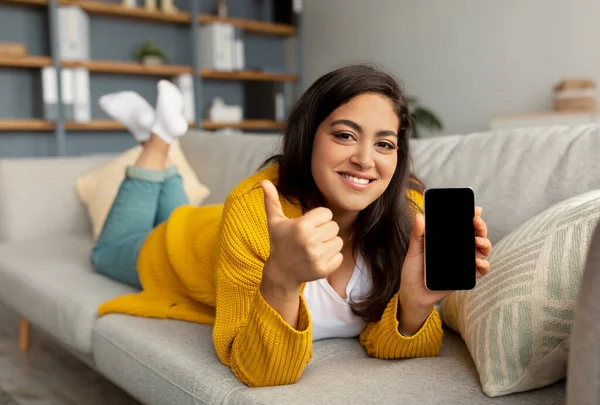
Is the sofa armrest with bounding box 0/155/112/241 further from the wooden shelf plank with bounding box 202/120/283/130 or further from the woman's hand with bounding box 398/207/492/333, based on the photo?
the wooden shelf plank with bounding box 202/120/283/130

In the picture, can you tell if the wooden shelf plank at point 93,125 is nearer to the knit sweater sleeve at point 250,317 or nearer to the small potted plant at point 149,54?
the small potted plant at point 149,54

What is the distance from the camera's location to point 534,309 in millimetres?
939

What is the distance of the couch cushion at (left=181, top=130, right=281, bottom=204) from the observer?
2.21 m

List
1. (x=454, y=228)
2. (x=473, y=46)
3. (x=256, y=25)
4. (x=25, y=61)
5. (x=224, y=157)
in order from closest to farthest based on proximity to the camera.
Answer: (x=454, y=228), (x=224, y=157), (x=25, y=61), (x=473, y=46), (x=256, y=25)

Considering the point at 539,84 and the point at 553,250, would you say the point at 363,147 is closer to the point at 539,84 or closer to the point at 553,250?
the point at 553,250

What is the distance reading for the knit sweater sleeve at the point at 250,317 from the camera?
3.11ft

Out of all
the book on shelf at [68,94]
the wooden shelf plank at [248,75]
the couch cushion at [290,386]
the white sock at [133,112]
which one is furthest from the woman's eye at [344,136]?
the wooden shelf plank at [248,75]

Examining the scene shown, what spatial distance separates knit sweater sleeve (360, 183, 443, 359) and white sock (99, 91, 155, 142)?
1.26 m

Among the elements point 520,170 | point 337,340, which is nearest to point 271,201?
point 337,340

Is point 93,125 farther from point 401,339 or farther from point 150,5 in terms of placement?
point 401,339

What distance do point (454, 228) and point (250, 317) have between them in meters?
0.33

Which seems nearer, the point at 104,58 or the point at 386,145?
the point at 386,145

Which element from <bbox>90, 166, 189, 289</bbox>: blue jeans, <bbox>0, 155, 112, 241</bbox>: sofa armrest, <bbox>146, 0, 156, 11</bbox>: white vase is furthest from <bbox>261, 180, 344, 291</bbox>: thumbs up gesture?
<bbox>146, 0, 156, 11</bbox>: white vase

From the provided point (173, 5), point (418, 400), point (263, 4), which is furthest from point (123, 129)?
point (418, 400)
